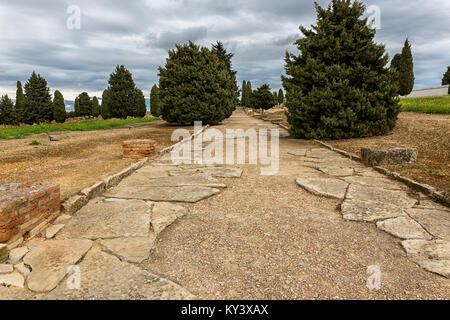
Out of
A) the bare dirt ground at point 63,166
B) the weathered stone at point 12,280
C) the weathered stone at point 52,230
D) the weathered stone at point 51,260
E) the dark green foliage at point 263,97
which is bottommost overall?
the weathered stone at point 12,280

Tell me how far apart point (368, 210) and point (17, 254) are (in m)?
3.53

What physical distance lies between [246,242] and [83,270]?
134 cm

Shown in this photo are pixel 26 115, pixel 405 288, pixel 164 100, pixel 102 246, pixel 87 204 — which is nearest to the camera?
pixel 405 288

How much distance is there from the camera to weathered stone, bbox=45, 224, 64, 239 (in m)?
2.41

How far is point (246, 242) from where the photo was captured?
94.0 inches

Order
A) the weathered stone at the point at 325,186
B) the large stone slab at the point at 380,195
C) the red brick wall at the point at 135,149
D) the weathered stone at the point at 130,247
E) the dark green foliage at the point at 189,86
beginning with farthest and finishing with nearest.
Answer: the dark green foliage at the point at 189,86 < the red brick wall at the point at 135,149 < the weathered stone at the point at 325,186 < the large stone slab at the point at 380,195 < the weathered stone at the point at 130,247

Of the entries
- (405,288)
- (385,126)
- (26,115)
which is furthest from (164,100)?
(26,115)

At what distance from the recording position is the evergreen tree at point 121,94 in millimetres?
29517

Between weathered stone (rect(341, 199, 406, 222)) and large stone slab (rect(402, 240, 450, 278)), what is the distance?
54 cm

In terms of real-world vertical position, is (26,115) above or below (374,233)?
above

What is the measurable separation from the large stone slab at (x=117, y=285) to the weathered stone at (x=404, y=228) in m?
2.10

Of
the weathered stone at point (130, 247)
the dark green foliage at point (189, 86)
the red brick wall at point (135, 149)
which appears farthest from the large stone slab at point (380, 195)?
the dark green foliage at point (189, 86)

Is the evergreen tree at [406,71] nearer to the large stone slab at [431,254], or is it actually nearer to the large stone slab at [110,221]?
the large stone slab at [431,254]

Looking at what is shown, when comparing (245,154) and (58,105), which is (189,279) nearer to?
(245,154)
